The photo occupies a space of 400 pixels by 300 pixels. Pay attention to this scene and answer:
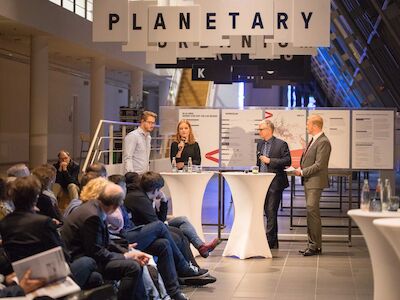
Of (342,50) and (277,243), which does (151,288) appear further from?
(342,50)

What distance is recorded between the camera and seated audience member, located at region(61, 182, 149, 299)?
17.1 feet

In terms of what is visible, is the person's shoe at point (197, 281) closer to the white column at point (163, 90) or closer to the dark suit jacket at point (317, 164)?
the dark suit jacket at point (317, 164)

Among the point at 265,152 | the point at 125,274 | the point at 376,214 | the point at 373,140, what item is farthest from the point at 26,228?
the point at 373,140

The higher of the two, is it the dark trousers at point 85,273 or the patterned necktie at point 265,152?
the patterned necktie at point 265,152

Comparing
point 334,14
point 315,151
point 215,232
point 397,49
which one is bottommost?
point 215,232

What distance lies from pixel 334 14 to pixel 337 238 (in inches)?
425

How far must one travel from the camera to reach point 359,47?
20172mm

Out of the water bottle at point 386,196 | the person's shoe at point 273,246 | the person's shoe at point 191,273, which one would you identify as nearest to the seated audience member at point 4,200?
the person's shoe at point 191,273

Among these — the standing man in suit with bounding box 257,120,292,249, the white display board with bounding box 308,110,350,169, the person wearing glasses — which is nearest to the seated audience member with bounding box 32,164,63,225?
the person wearing glasses

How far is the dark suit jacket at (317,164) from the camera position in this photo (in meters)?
9.02

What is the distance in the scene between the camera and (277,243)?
9.80 m

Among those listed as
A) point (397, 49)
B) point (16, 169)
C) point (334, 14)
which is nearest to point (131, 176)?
point (16, 169)

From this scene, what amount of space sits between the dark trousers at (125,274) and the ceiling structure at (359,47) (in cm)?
806

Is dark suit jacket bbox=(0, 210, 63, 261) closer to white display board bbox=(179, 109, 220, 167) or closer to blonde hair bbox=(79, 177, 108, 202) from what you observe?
blonde hair bbox=(79, 177, 108, 202)
